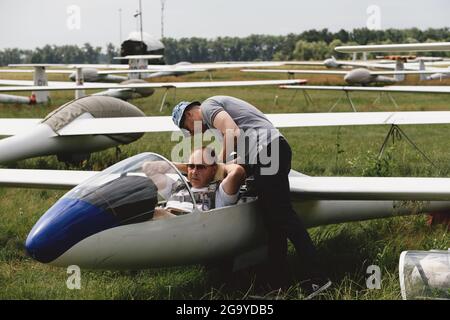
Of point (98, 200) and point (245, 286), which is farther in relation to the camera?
point (245, 286)

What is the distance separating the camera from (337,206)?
5477mm

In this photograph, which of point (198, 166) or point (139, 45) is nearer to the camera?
point (198, 166)

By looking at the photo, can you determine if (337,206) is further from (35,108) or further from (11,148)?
(35,108)

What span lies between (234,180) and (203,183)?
0.26m

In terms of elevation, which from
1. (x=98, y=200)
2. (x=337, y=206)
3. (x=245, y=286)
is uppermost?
(x=98, y=200)

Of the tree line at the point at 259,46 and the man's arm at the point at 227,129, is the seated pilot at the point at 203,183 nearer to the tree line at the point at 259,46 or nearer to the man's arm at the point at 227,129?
the man's arm at the point at 227,129

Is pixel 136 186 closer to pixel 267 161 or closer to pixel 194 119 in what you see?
pixel 194 119

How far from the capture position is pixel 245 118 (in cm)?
Answer: 487

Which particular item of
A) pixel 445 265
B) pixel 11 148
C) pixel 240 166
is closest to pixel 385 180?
pixel 445 265

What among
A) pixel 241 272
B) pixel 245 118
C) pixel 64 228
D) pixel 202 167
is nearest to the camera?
pixel 64 228

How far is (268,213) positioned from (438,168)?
17.6ft

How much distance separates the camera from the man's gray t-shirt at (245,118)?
470 centimetres
